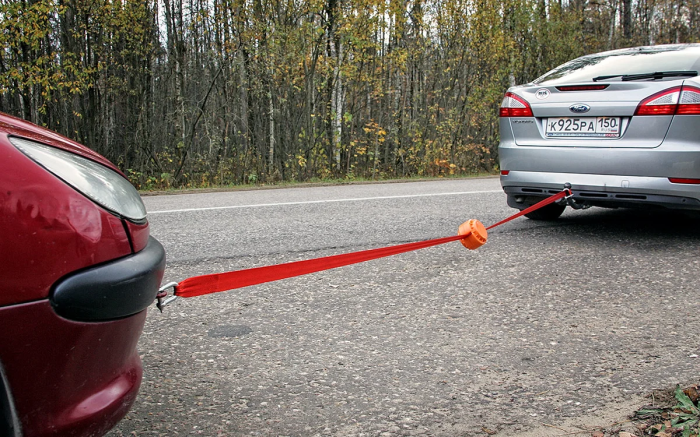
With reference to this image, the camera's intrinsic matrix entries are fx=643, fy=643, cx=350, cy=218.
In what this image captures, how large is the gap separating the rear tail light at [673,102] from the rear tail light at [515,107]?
897 mm

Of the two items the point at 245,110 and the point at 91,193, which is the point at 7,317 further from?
the point at 245,110

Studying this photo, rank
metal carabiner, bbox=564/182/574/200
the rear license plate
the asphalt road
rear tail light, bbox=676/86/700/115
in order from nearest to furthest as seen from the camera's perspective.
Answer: the asphalt road → rear tail light, bbox=676/86/700/115 → the rear license plate → metal carabiner, bbox=564/182/574/200

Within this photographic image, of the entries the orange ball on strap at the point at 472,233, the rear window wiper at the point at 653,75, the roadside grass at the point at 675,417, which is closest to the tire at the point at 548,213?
the rear window wiper at the point at 653,75

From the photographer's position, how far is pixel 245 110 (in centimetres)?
1305

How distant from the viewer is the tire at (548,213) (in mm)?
6152

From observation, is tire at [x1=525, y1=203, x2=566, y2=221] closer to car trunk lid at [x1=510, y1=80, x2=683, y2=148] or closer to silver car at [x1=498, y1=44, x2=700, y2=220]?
silver car at [x1=498, y1=44, x2=700, y2=220]

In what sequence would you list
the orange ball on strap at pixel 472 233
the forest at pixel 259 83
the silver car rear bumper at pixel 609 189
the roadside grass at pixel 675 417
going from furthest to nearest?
the forest at pixel 259 83, the silver car rear bumper at pixel 609 189, the orange ball on strap at pixel 472 233, the roadside grass at pixel 675 417

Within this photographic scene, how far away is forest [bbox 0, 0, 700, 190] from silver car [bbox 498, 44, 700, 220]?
8031 millimetres

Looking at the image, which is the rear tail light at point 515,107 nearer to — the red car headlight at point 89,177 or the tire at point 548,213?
the tire at point 548,213

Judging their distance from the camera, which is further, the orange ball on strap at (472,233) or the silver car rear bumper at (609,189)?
the silver car rear bumper at (609,189)

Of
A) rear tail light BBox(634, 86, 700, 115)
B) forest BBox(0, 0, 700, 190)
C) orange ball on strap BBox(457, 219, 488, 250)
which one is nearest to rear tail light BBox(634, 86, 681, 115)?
rear tail light BBox(634, 86, 700, 115)

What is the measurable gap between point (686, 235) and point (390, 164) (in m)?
9.39

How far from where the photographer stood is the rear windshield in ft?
16.4

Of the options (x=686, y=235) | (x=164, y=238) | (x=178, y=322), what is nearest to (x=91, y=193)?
(x=178, y=322)
